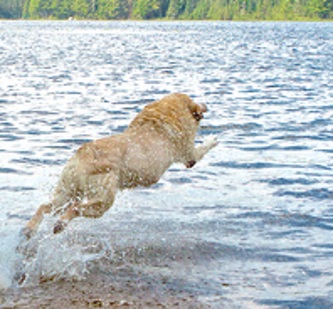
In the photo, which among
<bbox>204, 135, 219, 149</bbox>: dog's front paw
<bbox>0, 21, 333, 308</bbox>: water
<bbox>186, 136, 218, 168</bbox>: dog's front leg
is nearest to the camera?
<bbox>0, 21, 333, 308</bbox>: water

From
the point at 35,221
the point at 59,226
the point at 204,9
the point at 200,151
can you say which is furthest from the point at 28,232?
the point at 204,9

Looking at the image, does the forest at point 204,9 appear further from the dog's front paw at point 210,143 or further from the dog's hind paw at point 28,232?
the dog's hind paw at point 28,232

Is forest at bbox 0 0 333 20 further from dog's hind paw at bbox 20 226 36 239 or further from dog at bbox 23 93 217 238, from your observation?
dog's hind paw at bbox 20 226 36 239

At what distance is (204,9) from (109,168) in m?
162

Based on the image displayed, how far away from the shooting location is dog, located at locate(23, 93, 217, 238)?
20.7ft

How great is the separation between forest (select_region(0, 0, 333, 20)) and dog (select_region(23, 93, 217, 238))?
134621 mm

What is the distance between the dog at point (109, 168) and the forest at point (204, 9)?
13462 centimetres

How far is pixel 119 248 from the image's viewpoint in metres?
6.93

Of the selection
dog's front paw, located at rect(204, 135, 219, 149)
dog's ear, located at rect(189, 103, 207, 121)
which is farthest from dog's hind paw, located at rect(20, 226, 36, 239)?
dog's front paw, located at rect(204, 135, 219, 149)

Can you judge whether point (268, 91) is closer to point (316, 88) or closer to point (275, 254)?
point (316, 88)

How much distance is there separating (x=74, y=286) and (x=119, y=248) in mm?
1054

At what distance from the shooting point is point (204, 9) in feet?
538

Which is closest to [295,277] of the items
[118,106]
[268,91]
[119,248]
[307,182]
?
[119,248]

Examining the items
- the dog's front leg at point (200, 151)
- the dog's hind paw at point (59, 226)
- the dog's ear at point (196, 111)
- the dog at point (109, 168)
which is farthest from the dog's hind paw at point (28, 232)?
the dog's ear at point (196, 111)
